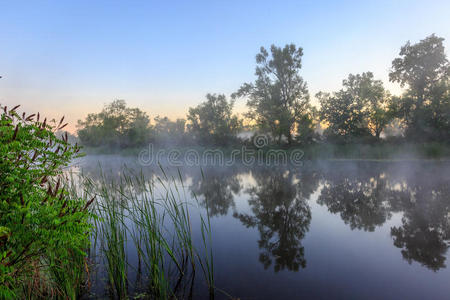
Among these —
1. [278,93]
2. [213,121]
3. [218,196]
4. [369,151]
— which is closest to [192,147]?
[213,121]

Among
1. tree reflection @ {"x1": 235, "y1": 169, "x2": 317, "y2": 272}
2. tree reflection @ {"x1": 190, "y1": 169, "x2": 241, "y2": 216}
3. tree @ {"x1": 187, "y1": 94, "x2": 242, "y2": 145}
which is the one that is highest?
tree @ {"x1": 187, "y1": 94, "x2": 242, "y2": 145}

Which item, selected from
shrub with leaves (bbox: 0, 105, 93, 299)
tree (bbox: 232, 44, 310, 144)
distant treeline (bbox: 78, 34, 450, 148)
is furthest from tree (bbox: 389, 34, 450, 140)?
shrub with leaves (bbox: 0, 105, 93, 299)

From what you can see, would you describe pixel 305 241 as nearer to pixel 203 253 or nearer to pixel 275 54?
pixel 203 253

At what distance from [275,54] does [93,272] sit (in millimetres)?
39369

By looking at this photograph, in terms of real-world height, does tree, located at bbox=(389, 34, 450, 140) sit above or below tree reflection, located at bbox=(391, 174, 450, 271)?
above

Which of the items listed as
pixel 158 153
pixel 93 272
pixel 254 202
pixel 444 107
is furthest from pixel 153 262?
pixel 158 153

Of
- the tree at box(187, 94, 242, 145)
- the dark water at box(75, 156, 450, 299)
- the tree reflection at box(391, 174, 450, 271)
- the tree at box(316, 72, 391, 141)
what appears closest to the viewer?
the dark water at box(75, 156, 450, 299)

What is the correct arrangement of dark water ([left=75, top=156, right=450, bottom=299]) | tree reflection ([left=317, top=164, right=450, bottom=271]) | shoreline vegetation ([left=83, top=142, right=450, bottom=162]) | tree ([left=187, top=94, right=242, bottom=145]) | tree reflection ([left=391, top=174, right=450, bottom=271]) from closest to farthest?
dark water ([left=75, top=156, right=450, bottom=299])
tree reflection ([left=391, top=174, right=450, bottom=271])
tree reflection ([left=317, top=164, right=450, bottom=271])
shoreline vegetation ([left=83, top=142, right=450, bottom=162])
tree ([left=187, top=94, right=242, bottom=145])

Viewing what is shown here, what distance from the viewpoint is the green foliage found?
52612 mm

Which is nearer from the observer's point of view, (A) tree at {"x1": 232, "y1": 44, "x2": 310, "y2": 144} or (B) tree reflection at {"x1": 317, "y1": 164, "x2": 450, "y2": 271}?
(B) tree reflection at {"x1": 317, "y1": 164, "x2": 450, "y2": 271}

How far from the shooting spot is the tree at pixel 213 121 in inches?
1678

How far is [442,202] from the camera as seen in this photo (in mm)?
9070

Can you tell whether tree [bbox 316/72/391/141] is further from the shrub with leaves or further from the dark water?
the shrub with leaves

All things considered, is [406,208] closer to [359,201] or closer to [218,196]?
[359,201]
